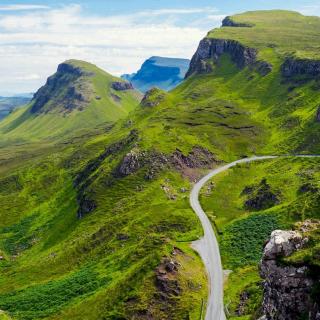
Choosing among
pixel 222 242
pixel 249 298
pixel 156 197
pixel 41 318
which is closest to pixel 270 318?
pixel 249 298

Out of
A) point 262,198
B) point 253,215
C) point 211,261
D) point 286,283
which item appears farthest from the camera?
point 262,198

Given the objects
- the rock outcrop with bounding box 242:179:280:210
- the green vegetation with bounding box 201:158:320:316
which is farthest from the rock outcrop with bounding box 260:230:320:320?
the rock outcrop with bounding box 242:179:280:210

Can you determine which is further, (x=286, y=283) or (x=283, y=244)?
(x=283, y=244)

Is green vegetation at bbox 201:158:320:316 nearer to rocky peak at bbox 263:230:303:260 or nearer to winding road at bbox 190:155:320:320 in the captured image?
rocky peak at bbox 263:230:303:260

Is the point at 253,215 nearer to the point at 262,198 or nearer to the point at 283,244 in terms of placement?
the point at 262,198

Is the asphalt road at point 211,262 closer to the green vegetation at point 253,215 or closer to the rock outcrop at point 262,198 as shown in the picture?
the green vegetation at point 253,215

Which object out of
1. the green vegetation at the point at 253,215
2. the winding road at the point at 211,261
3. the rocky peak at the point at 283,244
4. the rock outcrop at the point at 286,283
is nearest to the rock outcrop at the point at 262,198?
the green vegetation at the point at 253,215

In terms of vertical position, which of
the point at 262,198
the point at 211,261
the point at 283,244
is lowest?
the point at 211,261

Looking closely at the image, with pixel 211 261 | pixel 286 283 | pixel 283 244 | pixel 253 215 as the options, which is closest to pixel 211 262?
pixel 211 261
